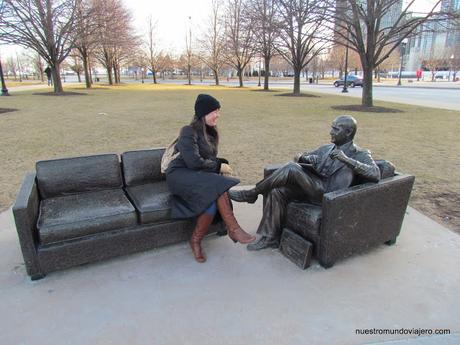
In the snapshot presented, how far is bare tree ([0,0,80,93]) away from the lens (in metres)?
20.4

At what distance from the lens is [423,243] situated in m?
3.43

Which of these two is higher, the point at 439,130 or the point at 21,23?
the point at 21,23

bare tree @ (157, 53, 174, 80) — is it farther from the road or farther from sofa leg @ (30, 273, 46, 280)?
sofa leg @ (30, 273, 46, 280)

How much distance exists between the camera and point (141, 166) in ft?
12.3

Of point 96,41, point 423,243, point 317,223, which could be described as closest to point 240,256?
point 317,223

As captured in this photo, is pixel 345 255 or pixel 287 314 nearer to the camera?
pixel 287 314

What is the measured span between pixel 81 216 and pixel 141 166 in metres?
1.00

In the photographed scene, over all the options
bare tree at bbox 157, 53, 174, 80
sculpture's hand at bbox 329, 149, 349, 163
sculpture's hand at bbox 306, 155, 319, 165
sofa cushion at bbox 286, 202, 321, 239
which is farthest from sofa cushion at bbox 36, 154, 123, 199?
bare tree at bbox 157, 53, 174, 80

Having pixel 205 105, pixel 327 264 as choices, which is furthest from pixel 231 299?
pixel 205 105

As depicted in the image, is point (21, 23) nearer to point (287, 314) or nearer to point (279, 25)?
point (279, 25)

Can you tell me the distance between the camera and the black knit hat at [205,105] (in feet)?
10.6

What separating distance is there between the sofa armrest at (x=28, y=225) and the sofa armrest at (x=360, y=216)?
2.40 meters

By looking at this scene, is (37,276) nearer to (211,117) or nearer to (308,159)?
(211,117)

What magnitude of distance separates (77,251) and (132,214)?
0.55m
